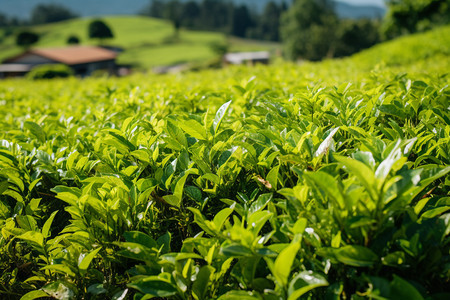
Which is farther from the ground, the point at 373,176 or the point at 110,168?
the point at 373,176

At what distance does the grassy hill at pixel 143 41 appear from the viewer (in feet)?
256

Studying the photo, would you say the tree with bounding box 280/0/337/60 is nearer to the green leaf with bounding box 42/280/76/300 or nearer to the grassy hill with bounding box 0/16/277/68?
the grassy hill with bounding box 0/16/277/68

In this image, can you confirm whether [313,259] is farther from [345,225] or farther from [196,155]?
[196,155]

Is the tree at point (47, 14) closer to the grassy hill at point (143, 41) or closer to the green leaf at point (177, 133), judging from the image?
the grassy hill at point (143, 41)

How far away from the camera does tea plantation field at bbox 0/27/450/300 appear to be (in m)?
1.09

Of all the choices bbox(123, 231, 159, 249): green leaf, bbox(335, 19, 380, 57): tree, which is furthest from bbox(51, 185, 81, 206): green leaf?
bbox(335, 19, 380, 57): tree

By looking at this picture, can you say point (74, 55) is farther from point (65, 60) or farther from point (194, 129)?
point (194, 129)

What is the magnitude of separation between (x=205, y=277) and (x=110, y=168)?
876mm

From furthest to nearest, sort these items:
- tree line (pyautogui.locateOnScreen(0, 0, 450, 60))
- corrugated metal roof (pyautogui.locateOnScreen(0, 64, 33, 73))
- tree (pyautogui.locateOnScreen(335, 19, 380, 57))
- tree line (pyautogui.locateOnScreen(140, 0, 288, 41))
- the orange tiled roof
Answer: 1. tree line (pyautogui.locateOnScreen(140, 0, 288, 41))
2. tree (pyautogui.locateOnScreen(335, 19, 380, 57))
3. the orange tiled roof
4. corrugated metal roof (pyautogui.locateOnScreen(0, 64, 33, 73))
5. tree line (pyautogui.locateOnScreen(0, 0, 450, 60))

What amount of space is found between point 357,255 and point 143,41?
101932mm

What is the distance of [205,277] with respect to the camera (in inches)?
47.7

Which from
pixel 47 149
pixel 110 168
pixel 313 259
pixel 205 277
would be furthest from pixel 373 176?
pixel 47 149

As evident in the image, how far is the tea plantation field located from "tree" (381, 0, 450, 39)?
35339mm

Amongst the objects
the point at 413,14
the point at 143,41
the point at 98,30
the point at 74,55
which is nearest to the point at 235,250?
the point at 413,14
